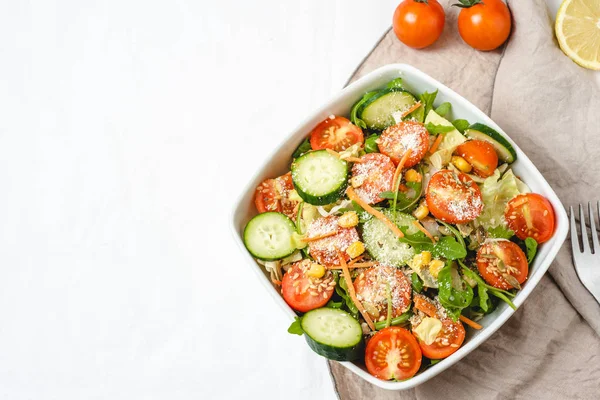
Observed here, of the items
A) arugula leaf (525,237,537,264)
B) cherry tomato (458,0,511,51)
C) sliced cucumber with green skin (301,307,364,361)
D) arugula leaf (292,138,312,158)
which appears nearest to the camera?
sliced cucumber with green skin (301,307,364,361)

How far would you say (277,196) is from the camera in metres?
2.79

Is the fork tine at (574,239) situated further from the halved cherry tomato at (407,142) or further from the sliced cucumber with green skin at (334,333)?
the sliced cucumber with green skin at (334,333)

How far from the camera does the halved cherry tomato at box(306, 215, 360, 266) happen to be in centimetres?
259

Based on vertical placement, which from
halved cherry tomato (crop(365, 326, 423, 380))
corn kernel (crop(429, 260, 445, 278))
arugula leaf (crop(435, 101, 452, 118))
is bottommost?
halved cherry tomato (crop(365, 326, 423, 380))

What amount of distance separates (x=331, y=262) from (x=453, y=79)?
4.21 ft

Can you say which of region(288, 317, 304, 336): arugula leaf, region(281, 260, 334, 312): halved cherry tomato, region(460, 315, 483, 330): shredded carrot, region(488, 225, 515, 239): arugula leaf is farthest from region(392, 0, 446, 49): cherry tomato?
region(288, 317, 304, 336): arugula leaf

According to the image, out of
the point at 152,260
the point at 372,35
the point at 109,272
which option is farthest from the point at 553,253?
the point at 109,272

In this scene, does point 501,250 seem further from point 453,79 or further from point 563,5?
point 563,5

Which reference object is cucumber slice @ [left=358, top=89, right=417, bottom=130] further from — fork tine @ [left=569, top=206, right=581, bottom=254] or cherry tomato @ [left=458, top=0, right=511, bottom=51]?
fork tine @ [left=569, top=206, right=581, bottom=254]

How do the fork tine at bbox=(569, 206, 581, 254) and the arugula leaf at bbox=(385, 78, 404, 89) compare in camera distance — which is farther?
the fork tine at bbox=(569, 206, 581, 254)

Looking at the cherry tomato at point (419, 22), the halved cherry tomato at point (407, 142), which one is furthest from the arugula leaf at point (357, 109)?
the cherry tomato at point (419, 22)

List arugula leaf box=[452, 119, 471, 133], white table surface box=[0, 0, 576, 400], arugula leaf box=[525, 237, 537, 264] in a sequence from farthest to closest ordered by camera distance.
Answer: white table surface box=[0, 0, 576, 400], arugula leaf box=[452, 119, 471, 133], arugula leaf box=[525, 237, 537, 264]

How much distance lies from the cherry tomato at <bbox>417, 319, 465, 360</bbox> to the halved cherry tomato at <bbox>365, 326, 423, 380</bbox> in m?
0.04

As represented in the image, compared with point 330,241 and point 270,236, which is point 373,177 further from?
point 270,236
